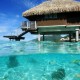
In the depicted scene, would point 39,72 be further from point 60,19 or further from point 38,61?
point 60,19

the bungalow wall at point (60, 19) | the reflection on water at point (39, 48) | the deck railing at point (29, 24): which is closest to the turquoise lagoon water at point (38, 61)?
the reflection on water at point (39, 48)

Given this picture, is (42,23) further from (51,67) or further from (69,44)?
(51,67)

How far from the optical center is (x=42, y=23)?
103 ft

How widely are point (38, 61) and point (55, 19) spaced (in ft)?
25.6

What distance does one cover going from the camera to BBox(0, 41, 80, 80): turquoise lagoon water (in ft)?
62.4

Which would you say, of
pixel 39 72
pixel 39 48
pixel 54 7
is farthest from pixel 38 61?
pixel 54 7

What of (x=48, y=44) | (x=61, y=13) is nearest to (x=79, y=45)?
(x=48, y=44)

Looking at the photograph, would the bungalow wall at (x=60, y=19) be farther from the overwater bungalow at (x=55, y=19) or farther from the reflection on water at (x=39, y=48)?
the reflection on water at (x=39, y=48)

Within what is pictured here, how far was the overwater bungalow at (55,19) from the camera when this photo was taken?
30.4 m

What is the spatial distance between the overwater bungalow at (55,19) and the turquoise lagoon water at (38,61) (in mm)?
3052

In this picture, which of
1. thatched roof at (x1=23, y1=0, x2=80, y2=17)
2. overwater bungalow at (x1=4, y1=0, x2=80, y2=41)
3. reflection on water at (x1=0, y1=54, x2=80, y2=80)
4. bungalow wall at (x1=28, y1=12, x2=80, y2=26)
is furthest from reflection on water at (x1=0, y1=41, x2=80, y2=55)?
thatched roof at (x1=23, y1=0, x2=80, y2=17)

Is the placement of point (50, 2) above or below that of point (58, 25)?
above

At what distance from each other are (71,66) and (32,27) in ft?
36.1

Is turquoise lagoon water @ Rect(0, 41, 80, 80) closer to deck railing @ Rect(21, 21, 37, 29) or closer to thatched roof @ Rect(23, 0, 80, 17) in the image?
deck railing @ Rect(21, 21, 37, 29)
